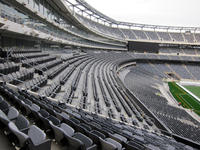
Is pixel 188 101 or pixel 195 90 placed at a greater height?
pixel 195 90

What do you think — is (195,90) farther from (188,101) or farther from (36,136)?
(36,136)

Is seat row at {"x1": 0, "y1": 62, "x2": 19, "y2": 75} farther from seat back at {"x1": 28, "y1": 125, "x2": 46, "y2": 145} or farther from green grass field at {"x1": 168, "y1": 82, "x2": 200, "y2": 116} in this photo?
green grass field at {"x1": 168, "y1": 82, "x2": 200, "y2": 116}

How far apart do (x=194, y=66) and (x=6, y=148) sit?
162 ft

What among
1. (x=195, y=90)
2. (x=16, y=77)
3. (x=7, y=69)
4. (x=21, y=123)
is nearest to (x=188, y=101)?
(x=195, y=90)

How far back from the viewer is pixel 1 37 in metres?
12.4

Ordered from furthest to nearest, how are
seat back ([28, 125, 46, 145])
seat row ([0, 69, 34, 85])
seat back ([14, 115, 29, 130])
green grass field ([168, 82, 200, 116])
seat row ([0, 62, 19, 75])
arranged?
green grass field ([168, 82, 200, 116]), seat row ([0, 62, 19, 75]), seat row ([0, 69, 34, 85]), seat back ([14, 115, 29, 130]), seat back ([28, 125, 46, 145])

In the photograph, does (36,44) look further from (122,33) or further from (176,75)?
(122,33)

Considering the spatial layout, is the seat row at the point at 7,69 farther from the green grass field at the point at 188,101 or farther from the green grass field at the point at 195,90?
the green grass field at the point at 195,90

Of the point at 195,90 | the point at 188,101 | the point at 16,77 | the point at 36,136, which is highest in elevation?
the point at 16,77

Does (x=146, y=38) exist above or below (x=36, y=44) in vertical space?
above

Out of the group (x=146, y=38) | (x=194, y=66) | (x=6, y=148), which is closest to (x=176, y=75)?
(x=194, y=66)

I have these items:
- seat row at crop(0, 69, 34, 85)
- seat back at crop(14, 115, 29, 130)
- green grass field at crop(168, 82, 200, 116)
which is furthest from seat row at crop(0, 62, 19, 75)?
green grass field at crop(168, 82, 200, 116)

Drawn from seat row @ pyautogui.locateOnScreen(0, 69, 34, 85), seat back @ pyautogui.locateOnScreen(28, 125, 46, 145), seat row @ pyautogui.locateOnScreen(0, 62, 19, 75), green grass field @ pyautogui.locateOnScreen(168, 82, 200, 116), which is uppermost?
seat row @ pyautogui.locateOnScreen(0, 62, 19, 75)

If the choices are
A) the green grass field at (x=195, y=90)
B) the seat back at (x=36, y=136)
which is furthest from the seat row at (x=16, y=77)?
the green grass field at (x=195, y=90)
